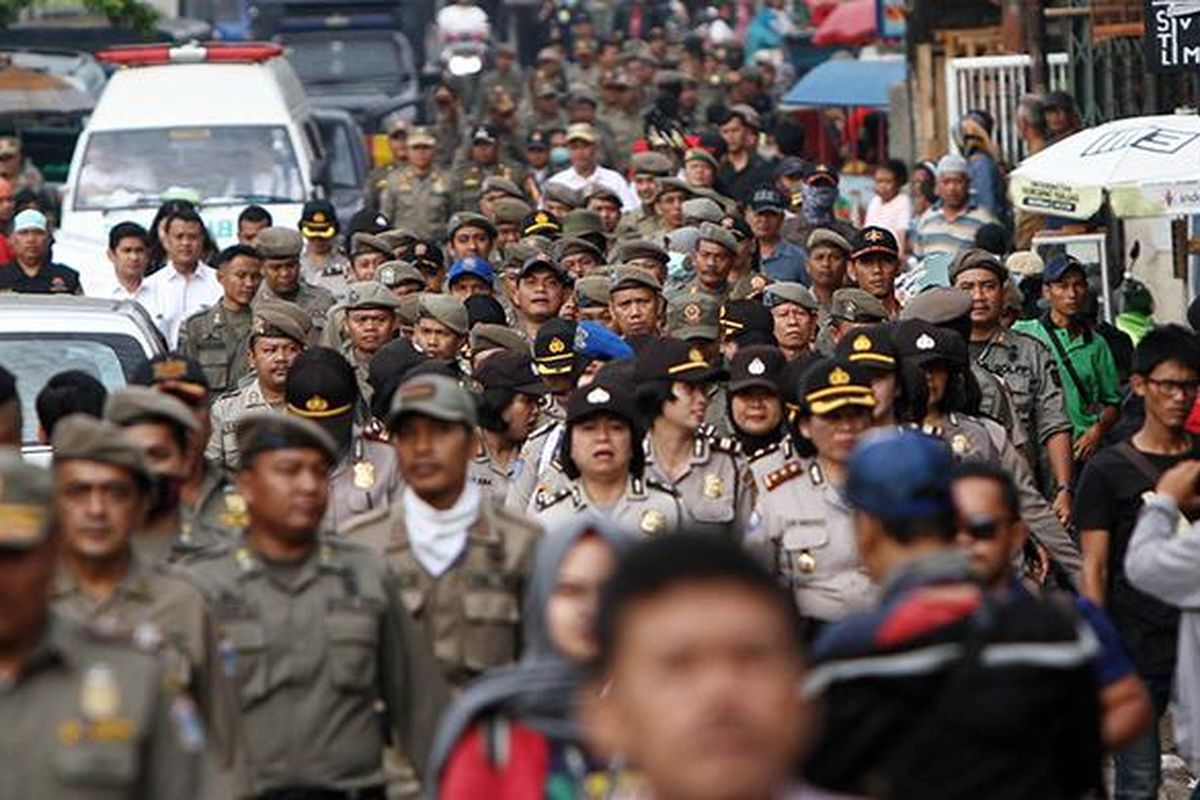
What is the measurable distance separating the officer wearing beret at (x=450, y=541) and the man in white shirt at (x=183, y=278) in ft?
31.1

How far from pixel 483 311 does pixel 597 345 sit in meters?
2.15

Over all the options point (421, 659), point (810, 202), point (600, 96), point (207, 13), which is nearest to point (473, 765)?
point (421, 659)

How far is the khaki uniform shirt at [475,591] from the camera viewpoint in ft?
27.0

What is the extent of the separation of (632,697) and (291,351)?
28.2 feet

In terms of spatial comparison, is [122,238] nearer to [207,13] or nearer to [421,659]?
[421,659]

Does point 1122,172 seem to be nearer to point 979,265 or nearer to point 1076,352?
point 1076,352

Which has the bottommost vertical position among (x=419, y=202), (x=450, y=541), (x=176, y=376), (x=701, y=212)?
(x=419, y=202)

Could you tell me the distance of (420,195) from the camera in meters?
24.3

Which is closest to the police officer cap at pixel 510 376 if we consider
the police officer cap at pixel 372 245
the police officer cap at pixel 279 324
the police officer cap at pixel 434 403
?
the police officer cap at pixel 279 324

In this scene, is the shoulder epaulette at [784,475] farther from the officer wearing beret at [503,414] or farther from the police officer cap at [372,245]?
the police officer cap at [372,245]

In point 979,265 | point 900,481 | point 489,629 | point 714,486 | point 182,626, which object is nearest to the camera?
point 900,481

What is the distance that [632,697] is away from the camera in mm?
4594

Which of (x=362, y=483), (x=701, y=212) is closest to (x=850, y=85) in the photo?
(x=701, y=212)

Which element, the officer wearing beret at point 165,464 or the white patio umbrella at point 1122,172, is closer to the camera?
the officer wearing beret at point 165,464
